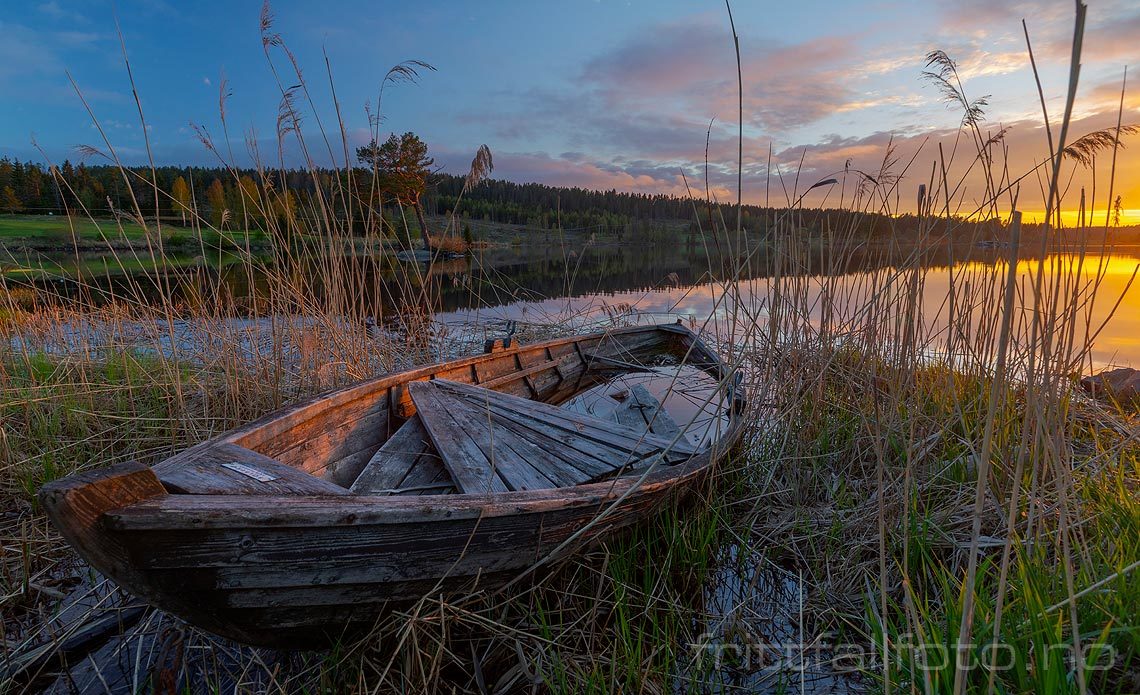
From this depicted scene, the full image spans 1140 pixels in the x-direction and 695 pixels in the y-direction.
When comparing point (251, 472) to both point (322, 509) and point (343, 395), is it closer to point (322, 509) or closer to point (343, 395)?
point (322, 509)

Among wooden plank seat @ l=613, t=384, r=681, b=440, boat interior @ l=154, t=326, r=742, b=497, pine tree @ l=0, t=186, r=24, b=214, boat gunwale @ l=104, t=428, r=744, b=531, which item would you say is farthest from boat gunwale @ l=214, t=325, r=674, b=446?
pine tree @ l=0, t=186, r=24, b=214

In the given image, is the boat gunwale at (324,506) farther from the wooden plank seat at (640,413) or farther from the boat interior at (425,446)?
the wooden plank seat at (640,413)

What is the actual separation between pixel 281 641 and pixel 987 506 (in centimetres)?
266

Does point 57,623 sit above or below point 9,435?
below

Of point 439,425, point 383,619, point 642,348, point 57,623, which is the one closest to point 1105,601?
point 383,619

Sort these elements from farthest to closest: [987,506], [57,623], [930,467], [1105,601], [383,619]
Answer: [930,467], [987,506], [57,623], [383,619], [1105,601]

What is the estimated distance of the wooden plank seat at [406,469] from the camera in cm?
238

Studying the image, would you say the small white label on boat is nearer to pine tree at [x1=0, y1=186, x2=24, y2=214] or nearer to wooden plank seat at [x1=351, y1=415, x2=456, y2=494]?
wooden plank seat at [x1=351, y1=415, x2=456, y2=494]

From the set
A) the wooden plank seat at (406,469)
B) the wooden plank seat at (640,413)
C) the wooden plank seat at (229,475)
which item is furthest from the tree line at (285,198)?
the wooden plank seat at (229,475)

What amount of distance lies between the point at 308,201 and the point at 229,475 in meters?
2.72

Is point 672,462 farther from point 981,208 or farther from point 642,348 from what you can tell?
point 642,348

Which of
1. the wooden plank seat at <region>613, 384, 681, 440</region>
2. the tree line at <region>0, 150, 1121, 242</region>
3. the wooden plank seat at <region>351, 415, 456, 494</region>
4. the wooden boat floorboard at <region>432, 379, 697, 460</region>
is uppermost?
the tree line at <region>0, 150, 1121, 242</region>

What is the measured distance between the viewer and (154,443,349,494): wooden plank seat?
4.77 ft

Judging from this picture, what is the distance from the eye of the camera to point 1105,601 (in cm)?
133
